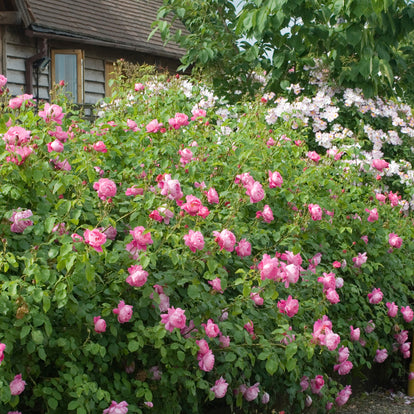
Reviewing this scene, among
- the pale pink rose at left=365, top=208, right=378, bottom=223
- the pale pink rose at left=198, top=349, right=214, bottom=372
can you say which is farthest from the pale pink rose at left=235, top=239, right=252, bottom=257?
the pale pink rose at left=365, top=208, right=378, bottom=223

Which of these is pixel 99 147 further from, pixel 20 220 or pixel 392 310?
pixel 392 310

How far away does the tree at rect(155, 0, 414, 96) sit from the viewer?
6570 mm

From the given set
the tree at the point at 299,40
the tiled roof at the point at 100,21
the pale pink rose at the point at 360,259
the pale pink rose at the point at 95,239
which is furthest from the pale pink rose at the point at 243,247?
the tiled roof at the point at 100,21

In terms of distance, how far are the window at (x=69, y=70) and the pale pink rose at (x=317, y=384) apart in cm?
1035

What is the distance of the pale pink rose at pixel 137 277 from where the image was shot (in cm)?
259

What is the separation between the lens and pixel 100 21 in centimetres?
1452

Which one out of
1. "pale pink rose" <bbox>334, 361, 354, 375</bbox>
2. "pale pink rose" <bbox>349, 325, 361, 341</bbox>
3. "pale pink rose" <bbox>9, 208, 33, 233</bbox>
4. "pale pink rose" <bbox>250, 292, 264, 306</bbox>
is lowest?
"pale pink rose" <bbox>334, 361, 354, 375</bbox>

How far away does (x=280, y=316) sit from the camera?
3311 millimetres

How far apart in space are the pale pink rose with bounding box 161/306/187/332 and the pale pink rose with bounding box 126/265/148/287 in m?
0.18

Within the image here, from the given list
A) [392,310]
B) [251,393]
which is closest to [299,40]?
[392,310]

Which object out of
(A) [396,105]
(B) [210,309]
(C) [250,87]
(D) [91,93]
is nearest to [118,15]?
(D) [91,93]

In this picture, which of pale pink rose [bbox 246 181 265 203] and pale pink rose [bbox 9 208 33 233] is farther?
pale pink rose [bbox 246 181 265 203]

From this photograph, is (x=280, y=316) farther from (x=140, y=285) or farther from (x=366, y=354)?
(x=366, y=354)

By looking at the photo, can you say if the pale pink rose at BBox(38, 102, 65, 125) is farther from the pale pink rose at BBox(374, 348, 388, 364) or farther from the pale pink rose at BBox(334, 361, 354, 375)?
the pale pink rose at BBox(374, 348, 388, 364)
